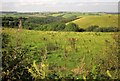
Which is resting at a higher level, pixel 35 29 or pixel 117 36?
pixel 117 36

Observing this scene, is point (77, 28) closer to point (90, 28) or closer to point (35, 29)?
point (90, 28)

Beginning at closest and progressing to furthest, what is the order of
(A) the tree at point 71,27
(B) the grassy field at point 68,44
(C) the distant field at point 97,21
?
(B) the grassy field at point 68,44, (A) the tree at point 71,27, (C) the distant field at point 97,21

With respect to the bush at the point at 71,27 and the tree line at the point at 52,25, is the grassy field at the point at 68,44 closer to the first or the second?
the tree line at the point at 52,25

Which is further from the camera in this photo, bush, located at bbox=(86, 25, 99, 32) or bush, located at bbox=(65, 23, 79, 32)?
bush, located at bbox=(86, 25, 99, 32)

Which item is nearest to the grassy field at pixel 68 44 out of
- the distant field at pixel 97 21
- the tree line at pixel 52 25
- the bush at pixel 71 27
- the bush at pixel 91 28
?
the tree line at pixel 52 25

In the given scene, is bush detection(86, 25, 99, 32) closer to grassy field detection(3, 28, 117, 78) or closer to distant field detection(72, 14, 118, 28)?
distant field detection(72, 14, 118, 28)

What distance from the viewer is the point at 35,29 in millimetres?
15781

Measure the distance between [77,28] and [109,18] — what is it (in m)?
3.09

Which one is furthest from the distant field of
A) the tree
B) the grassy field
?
the grassy field

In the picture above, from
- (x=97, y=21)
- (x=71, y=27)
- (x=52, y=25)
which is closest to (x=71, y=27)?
(x=71, y=27)

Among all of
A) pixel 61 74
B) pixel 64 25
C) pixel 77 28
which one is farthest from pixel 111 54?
pixel 77 28

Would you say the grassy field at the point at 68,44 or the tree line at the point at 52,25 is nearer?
the grassy field at the point at 68,44

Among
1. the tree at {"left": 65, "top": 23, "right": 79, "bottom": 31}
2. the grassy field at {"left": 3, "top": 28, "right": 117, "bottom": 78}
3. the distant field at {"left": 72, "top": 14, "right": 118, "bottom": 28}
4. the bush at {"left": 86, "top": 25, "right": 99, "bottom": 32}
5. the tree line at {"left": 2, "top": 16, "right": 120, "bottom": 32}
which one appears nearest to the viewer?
the grassy field at {"left": 3, "top": 28, "right": 117, "bottom": 78}

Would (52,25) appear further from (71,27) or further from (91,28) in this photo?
(91,28)
